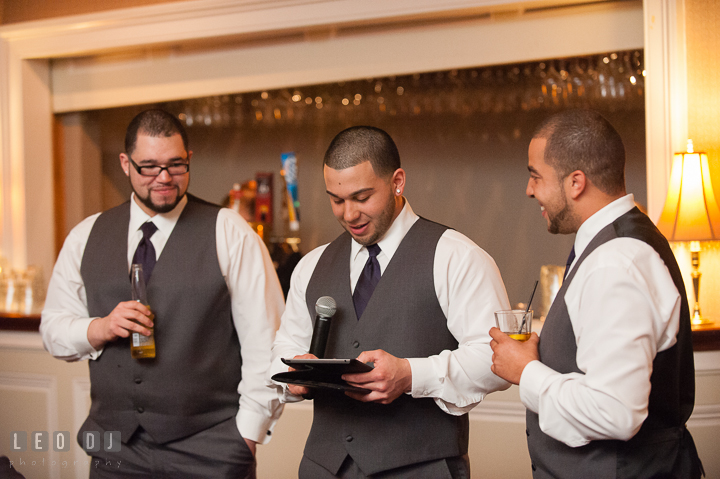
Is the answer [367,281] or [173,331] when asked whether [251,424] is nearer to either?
[173,331]

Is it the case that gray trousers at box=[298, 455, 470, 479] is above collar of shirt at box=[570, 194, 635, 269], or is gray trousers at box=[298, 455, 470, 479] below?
below

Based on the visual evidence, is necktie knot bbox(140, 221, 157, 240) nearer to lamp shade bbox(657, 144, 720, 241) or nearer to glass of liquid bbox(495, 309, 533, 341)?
glass of liquid bbox(495, 309, 533, 341)

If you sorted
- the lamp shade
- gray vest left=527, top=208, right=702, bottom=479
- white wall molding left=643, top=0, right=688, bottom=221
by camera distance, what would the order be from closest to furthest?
gray vest left=527, top=208, right=702, bottom=479 < the lamp shade < white wall molding left=643, top=0, right=688, bottom=221

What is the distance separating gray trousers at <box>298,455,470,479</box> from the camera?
160 centimetres

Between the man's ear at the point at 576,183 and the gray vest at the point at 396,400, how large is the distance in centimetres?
42

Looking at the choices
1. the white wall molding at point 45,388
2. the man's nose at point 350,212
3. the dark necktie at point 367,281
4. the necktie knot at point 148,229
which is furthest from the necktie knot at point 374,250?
the white wall molding at point 45,388

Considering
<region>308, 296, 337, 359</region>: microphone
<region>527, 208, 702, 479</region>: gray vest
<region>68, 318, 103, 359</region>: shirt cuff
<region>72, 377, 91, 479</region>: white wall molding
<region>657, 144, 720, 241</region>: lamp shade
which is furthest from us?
<region>72, 377, 91, 479</region>: white wall molding

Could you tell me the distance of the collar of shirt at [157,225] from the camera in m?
2.16

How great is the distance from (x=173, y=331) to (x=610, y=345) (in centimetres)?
139

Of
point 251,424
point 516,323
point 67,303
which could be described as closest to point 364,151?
point 516,323

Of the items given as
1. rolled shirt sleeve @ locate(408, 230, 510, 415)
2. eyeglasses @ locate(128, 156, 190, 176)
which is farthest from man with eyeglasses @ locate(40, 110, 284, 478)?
rolled shirt sleeve @ locate(408, 230, 510, 415)

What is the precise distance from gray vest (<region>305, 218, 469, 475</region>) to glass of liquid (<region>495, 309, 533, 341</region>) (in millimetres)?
233

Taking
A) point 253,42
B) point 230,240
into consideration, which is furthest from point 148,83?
point 230,240

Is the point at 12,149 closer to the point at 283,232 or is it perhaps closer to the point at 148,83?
the point at 148,83
